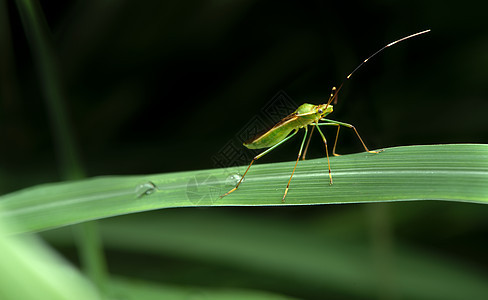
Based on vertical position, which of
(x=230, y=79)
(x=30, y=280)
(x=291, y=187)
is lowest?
(x=30, y=280)

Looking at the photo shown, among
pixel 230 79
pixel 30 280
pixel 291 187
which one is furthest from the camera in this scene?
pixel 230 79

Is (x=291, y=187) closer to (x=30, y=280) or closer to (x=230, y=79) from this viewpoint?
(x=30, y=280)

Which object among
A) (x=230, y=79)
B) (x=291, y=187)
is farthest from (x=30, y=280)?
(x=230, y=79)

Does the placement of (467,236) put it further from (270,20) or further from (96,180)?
(96,180)

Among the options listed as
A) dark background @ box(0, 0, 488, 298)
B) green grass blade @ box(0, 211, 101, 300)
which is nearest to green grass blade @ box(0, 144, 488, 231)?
dark background @ box(0, 0, 488, 298)

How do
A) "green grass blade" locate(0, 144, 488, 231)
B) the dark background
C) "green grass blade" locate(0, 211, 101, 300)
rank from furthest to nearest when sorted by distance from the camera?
the dark background < "green grass blade" locate(0, 144, 488, 231) < "green grass blade" locate(0, 211, 101, 300)

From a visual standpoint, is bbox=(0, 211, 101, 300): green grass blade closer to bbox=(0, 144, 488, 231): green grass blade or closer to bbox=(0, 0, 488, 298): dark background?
bbox=(0, 144, 488, 231): green grass blade

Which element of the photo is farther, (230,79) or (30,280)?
(230,79)
